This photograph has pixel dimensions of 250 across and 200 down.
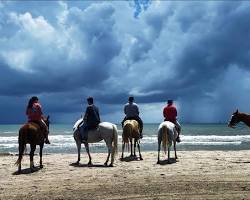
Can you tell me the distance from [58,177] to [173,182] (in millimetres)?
3782

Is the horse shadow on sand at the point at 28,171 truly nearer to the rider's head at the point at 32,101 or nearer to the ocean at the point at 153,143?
the rider's head at the point at 32,101

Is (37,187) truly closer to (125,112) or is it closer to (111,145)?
(111,145)

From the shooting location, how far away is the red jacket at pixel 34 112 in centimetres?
1583

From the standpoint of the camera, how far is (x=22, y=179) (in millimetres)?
13727

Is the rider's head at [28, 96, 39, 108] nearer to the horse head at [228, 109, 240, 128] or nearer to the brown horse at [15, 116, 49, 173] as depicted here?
the brown horse at [15, 116, 49, 173]

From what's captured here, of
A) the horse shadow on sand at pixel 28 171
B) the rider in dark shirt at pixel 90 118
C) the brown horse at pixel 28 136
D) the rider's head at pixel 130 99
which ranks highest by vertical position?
the rider's head at pixel 130 99

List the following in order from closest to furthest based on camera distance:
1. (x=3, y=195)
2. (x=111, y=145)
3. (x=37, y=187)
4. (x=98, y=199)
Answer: (x=98, y=199), (x=3, y=195), (x=37, y=187), (x=111, y=145)

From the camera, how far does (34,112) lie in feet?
51.9

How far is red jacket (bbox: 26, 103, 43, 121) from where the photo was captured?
15.8m

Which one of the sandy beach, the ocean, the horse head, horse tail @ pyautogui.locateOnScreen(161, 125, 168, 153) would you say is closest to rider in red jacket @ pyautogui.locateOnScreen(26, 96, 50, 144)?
the sandy beach

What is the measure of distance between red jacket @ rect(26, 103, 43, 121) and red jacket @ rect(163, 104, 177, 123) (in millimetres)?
5702

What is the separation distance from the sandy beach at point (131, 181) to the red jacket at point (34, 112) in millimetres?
1891

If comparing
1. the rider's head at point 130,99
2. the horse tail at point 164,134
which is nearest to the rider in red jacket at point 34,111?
the horse tail at point 164,134

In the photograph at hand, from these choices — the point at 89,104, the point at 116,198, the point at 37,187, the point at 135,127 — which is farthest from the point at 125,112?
the point at 116,198
